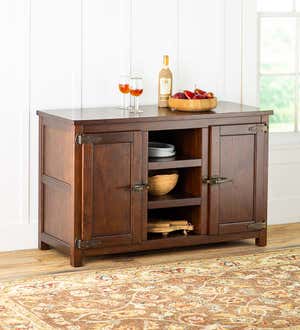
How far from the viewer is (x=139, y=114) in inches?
204

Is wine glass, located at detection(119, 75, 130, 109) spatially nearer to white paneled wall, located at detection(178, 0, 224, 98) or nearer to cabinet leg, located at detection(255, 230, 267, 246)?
white paneled wall, located at detection(178, 0, 224, 98)

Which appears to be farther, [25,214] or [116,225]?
[25,214]

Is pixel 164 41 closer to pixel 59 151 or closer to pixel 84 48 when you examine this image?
pixel 84 48

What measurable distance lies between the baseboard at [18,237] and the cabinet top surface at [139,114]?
71 centimetres

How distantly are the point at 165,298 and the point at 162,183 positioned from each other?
1.04 meters

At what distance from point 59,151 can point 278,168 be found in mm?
1779

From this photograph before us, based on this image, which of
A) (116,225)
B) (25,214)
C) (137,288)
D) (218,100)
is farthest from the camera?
(218,100)

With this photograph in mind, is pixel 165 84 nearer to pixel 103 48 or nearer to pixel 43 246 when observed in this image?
pixel 103 48

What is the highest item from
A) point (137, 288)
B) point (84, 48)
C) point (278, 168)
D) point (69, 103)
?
point (84, 48)

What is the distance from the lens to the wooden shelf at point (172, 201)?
205 inches

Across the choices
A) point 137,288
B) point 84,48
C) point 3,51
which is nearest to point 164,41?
point 84,48

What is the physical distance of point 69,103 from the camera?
546 centimetres

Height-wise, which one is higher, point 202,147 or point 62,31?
point 62,31

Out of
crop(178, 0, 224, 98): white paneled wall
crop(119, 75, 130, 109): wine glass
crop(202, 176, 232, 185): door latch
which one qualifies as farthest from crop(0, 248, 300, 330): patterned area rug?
crop(178, 0, 224, 98): white paneled wall
